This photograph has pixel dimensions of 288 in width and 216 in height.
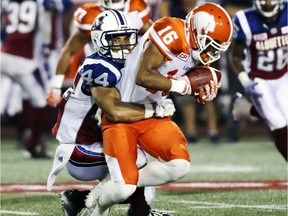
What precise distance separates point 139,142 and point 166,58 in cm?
43

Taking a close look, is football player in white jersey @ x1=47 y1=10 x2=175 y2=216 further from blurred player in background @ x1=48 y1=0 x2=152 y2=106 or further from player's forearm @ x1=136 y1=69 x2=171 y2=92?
blurred player in background @ x1=48 y1=0 x2=152 y2=106

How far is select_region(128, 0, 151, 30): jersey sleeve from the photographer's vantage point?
6141 mm

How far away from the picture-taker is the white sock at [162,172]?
4.34 metres

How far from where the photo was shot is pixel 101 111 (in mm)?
4582

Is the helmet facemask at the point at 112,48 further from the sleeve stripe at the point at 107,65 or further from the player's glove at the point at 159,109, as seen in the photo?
the player's glove at the point at 159,109

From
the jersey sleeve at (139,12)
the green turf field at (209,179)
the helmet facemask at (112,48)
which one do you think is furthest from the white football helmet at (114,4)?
the helmet facemask at (112,48)

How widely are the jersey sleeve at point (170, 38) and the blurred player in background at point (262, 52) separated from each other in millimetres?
1916

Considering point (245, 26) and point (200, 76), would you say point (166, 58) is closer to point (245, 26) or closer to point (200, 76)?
point (200, 76)

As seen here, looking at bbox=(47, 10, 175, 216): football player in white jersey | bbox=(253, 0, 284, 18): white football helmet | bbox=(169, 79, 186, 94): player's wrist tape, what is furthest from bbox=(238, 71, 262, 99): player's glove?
bbox=(169, 79, 186, 94): player's wrist tape

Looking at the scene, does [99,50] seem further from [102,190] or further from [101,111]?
[102,190]

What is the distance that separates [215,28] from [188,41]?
138 millimetres

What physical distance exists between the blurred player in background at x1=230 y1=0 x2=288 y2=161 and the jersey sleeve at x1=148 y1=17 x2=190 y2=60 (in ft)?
6.28

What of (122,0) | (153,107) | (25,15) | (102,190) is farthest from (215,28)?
(25,15)

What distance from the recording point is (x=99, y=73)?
14.5ft
